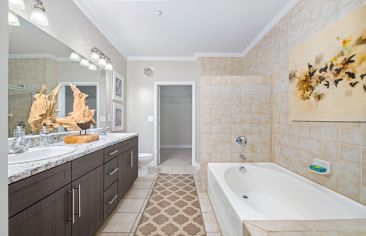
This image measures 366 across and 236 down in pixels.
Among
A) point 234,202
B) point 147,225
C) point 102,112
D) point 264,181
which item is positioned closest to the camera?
point 234,202

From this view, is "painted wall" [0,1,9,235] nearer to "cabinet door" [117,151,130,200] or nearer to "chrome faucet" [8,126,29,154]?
"chrome faucet" [8,126,29,154]

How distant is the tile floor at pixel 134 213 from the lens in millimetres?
1608

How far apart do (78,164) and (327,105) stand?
1981 millimetres

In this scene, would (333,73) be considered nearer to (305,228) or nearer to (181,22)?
(305,228)

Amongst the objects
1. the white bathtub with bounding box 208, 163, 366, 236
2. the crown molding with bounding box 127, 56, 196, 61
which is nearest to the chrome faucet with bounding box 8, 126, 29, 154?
the white bathtub with bounding box 208, 163, 366, 236

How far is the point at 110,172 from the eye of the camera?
5.69 feet

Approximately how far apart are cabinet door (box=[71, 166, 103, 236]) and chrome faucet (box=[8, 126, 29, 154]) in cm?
46

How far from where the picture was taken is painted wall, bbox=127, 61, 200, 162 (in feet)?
12.0

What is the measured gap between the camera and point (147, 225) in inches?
66.5

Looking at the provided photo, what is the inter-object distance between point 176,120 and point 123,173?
3.84 m

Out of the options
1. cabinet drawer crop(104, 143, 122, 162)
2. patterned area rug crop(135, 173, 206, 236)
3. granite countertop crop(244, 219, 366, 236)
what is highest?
cabinet drawer crop(104, 143, 122, 162)

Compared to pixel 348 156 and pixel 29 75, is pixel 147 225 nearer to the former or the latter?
pixel 29 75

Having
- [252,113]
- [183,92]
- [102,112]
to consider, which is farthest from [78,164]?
[183,92]

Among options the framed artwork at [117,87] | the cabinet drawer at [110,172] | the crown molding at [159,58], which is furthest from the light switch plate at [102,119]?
the crown molding at [159,58]
